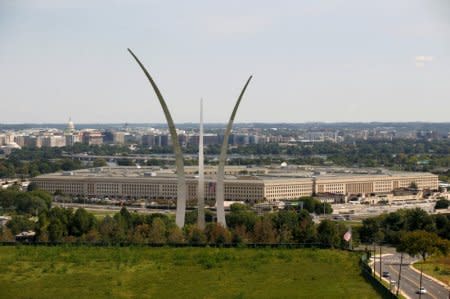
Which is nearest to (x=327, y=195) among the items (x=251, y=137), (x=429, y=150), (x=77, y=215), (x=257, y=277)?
(x=77, y=215)

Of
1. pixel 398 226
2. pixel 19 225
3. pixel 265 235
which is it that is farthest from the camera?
pixel 19 225

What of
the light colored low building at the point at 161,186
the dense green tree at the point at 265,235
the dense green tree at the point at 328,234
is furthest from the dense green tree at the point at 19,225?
the light colored low building at the point at 161,186

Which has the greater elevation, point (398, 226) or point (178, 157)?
point (178, 157)

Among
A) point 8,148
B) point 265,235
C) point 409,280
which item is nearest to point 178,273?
point 409,280

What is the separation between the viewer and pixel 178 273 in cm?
2492

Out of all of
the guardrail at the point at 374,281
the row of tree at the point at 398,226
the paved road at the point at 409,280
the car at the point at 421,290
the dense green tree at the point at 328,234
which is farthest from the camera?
the row of tree at the point at 398,226

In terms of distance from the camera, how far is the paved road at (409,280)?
25250 mm

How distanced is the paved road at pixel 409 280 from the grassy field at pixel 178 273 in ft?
4.60

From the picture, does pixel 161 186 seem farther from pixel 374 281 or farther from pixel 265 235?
pixel 374 281

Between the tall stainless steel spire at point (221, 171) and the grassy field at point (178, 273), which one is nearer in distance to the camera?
the grassy field at point (178, 273)

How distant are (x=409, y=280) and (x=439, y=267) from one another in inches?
146

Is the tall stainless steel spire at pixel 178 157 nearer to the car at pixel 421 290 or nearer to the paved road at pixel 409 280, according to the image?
the paved road at pixel 409 280

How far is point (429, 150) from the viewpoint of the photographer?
138 metres
